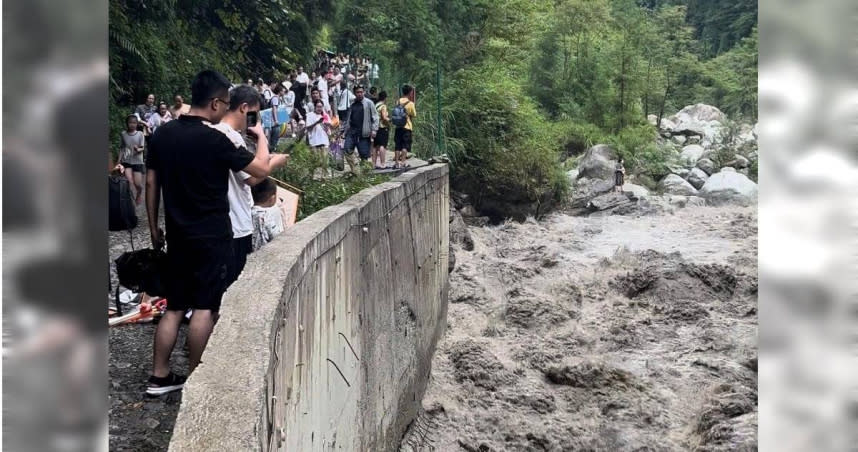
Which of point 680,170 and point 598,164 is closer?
point 598,164

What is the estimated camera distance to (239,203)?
16.3ft

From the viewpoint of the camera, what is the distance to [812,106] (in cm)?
149

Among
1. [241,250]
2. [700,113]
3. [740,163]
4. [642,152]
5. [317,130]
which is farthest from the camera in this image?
[700,113]

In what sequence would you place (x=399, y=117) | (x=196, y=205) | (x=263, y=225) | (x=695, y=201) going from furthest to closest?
(x=695, y=201), (x=399, y=117), (x=263, y=225), (x=196, y=205)

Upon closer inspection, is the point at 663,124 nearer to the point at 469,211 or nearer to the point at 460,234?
the point at 469,211

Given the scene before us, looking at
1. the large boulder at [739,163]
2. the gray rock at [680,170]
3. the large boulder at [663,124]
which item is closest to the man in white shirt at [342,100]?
the gray rock at [680,170]

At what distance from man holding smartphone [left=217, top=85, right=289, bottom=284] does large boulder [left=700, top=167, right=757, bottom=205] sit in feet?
79.2

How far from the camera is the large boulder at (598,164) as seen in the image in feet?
97.3

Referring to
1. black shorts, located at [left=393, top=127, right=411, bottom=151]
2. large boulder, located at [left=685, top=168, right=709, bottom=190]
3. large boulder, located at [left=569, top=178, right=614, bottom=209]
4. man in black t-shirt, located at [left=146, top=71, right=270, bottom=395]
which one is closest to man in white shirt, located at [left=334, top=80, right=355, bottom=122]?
black shorts, located at [left=393, top=127, right=411, bottom=151]

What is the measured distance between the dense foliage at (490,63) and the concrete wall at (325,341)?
14.0 feet

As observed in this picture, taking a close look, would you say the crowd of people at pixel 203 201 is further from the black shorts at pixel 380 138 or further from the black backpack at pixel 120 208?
the black shorts at pixel 380 138

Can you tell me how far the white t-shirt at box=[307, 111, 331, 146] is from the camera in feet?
42.9

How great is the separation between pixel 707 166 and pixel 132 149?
25356mm

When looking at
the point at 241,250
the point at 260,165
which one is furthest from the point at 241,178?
the point at 260,165
